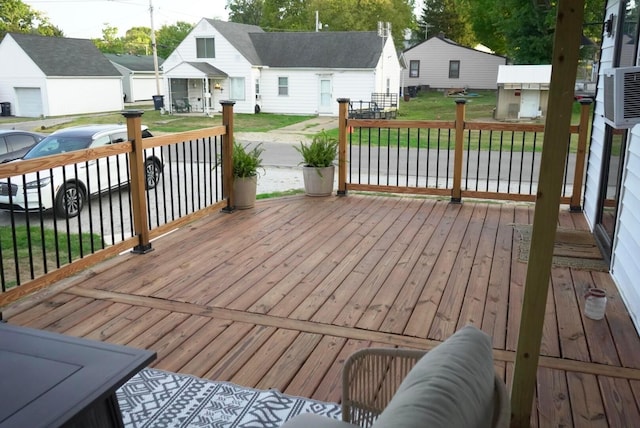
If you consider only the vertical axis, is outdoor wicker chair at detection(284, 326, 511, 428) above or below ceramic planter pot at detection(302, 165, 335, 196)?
above

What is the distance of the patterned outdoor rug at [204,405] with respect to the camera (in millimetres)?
→ 2336

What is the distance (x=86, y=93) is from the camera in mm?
25172

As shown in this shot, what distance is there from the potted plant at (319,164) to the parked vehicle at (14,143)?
213 inches

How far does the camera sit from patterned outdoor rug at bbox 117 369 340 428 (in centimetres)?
234

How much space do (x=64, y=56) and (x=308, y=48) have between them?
35.3 feet

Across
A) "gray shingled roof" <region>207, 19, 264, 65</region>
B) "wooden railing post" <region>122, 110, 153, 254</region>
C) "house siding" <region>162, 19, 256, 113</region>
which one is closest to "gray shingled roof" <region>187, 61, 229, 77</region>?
"house siding" <region>162, 19, 256, 113</region>

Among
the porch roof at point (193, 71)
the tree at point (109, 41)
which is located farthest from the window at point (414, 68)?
the tree at point (109, 41)

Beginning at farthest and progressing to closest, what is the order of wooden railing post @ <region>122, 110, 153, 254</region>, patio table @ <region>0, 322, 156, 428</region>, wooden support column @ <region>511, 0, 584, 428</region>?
1. wooden railing post @ <region>122, 110, 153, 254</region>
2. wooden support column @ <region>511, 0, 584, 428</region>
3. patio table @ <region>0, 322, 156, 428</region>

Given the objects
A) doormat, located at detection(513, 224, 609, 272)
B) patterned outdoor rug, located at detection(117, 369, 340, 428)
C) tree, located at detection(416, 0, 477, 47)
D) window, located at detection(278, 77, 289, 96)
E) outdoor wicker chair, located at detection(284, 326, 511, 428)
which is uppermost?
tree, located at detection(416, 0, 477, 47)

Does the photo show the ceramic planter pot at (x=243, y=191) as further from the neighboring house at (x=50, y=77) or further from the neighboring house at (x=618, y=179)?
the neighboring house at (x=50, y=77)

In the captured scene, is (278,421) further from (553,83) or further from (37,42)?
(37,42)

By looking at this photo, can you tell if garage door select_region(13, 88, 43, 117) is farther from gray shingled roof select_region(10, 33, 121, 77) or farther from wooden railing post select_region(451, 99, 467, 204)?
wooden railing post select_region(451, 99, 467, 204)

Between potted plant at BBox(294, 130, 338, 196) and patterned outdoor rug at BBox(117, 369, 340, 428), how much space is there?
4.08 meters

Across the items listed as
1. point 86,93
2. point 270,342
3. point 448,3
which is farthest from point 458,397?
point 448,3
